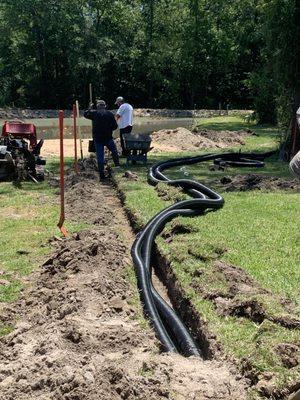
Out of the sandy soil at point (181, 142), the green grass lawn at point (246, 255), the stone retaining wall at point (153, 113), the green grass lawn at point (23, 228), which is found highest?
the green grass lawn at point (246, 255)

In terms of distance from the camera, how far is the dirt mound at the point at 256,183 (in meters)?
12.2

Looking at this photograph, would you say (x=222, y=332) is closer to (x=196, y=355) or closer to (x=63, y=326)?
(x=196, y=355)

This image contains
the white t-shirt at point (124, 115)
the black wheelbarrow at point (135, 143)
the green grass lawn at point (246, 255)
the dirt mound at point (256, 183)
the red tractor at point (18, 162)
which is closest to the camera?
the green grass lawn at point (246, 255)

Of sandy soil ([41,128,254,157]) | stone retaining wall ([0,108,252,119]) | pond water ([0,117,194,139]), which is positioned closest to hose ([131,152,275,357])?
sandy soil ([41,128,254,157])

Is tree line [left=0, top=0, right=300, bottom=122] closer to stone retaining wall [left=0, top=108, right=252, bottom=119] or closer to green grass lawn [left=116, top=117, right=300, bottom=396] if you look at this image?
stone retaining wall [left=0, top=108, right=252, bottom=119]

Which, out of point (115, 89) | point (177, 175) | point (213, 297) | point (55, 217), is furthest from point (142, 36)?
point (213, 297)

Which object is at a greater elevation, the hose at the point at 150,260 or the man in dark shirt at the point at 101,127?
the man in dark shirt at the point at 101,127

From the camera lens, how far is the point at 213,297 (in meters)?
5.88

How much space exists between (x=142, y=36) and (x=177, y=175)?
1730 inches

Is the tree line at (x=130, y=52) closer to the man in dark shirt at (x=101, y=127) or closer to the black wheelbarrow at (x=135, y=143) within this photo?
the black wheelbarrow at (x=135, y=143)

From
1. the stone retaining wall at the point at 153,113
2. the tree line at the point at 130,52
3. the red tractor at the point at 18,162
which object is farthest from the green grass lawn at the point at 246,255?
the tree line at the point at 130,52

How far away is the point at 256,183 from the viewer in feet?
41.5

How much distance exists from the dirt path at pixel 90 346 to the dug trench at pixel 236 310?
0.20 meters

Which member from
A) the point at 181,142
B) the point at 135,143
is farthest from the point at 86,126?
the point at 135,143
